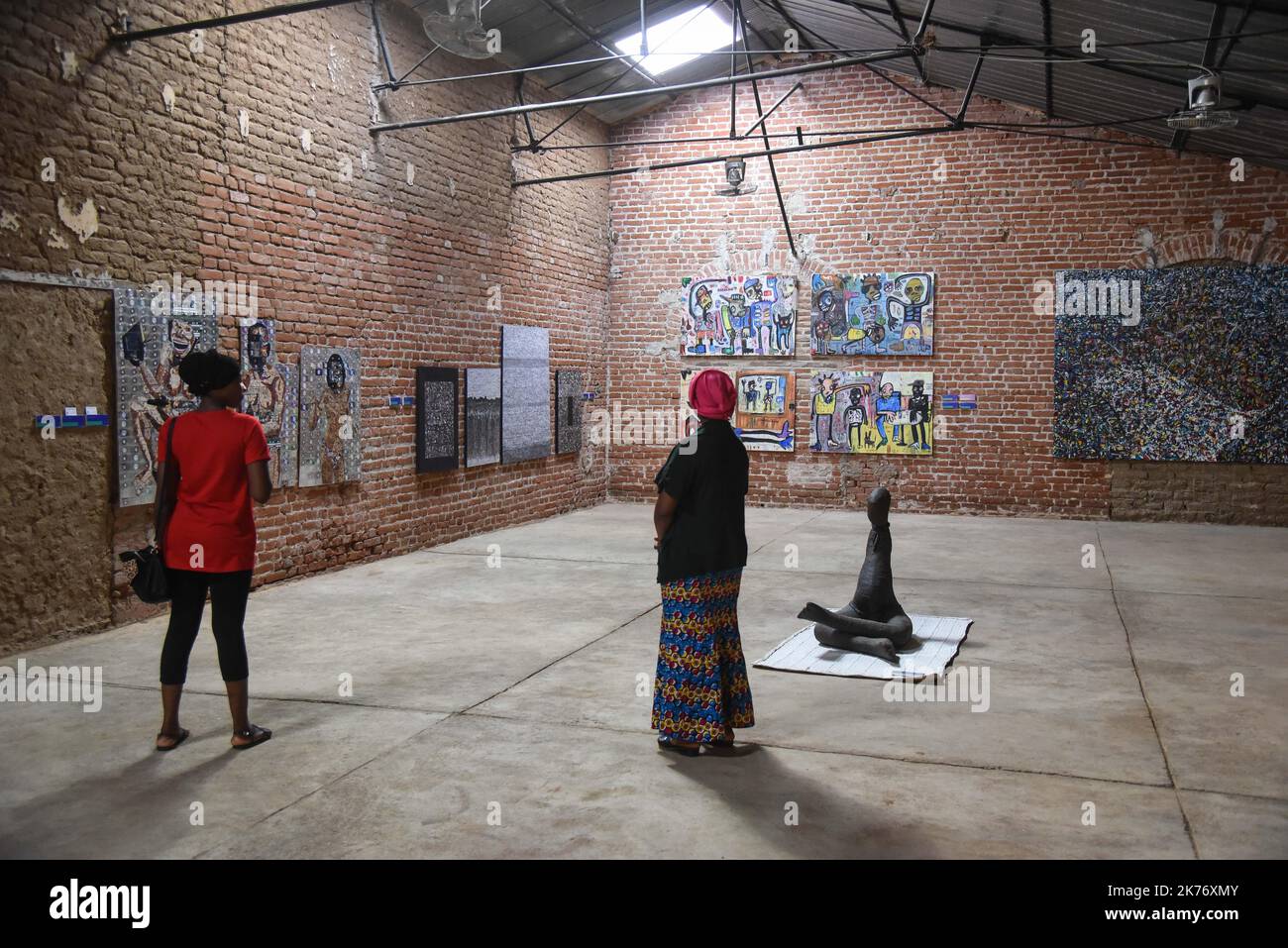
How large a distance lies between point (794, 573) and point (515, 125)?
19.8 feet

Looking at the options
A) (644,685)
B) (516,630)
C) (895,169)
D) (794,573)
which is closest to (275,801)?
(644,685)

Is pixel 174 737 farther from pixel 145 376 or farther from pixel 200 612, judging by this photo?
pixel 145 376

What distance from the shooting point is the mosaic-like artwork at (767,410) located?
13.5m

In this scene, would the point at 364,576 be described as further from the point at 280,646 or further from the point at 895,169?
the point at 895,169

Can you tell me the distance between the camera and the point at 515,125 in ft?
37.9

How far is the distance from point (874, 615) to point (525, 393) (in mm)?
6463

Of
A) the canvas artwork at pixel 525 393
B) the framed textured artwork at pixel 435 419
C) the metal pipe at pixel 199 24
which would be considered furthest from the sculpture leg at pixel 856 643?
the canvas artwork at pixel 525 393

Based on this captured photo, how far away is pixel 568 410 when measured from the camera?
43.0ft

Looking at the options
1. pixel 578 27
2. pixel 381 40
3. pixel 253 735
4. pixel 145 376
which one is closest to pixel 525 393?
pixel 578 27

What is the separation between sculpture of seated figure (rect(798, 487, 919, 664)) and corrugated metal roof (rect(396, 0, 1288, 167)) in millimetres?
3546

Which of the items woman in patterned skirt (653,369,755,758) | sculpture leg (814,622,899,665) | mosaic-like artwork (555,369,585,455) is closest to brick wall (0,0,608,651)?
mosaic-like artwork (555,369,585,455)

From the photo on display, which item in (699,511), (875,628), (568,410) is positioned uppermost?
(568,410)

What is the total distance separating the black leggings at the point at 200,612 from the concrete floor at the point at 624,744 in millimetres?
356

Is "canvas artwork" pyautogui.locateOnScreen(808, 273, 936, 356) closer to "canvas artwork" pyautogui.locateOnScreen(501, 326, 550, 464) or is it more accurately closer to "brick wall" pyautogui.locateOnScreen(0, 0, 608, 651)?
"brick wall" pyautogui.locateOnScreen(0, 0, 608, 651)
